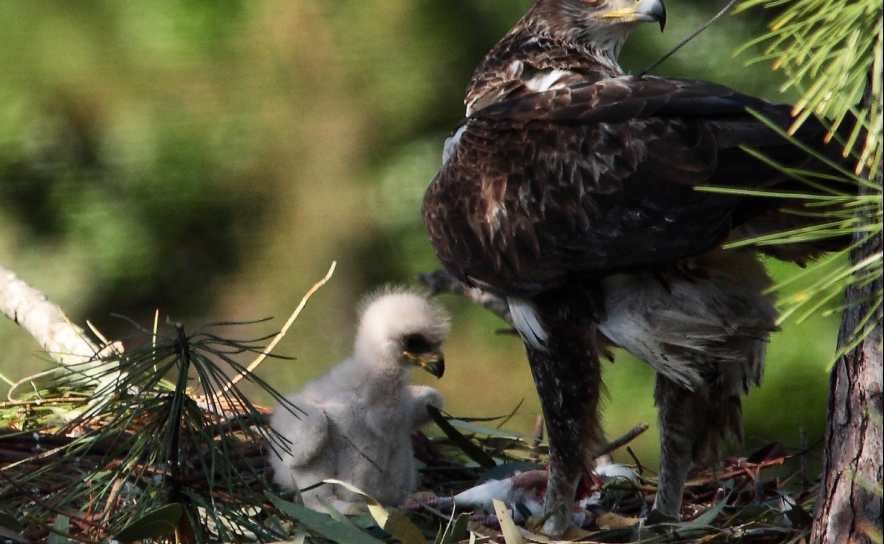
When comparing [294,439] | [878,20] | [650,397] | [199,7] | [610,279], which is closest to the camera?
[878,20]

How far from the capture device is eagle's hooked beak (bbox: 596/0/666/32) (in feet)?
9.21

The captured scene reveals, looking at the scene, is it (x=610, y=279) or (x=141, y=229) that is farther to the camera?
(x=141, y=229)

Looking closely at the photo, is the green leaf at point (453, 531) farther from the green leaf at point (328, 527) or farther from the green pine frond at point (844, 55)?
the green pine frond at point (844, 55)

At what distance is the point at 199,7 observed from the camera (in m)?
4.18

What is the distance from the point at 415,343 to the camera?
258 cm

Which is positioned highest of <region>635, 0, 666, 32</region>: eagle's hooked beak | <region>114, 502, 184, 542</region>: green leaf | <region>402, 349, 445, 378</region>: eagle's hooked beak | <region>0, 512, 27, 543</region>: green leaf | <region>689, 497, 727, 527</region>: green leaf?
<region>635, 0, 666, 32</region>: eagle's hooked beak

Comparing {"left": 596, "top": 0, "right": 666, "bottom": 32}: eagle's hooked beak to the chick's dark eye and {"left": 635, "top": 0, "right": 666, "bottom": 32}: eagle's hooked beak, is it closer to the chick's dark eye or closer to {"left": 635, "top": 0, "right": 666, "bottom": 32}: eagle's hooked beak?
{"left": 635, "top": 0, "right": 666, "bottom": 32}: eagle's hooked beak

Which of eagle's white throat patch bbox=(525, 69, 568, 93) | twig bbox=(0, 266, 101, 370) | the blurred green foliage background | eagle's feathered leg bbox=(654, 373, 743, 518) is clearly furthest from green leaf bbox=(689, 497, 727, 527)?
the blurred green foliage background

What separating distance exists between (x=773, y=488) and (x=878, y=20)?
1610 mm

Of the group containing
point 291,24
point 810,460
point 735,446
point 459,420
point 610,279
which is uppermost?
point 291,24

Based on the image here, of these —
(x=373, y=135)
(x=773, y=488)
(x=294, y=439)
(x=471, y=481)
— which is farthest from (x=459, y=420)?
(x=373, y=135)

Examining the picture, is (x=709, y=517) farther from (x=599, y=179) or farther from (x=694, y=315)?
(x=599, y=179)

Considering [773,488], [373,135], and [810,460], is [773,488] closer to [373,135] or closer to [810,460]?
[810,460]

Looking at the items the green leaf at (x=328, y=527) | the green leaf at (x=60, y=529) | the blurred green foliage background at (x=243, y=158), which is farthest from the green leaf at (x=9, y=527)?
the blurred green foliage background at (x=243, y=158)
